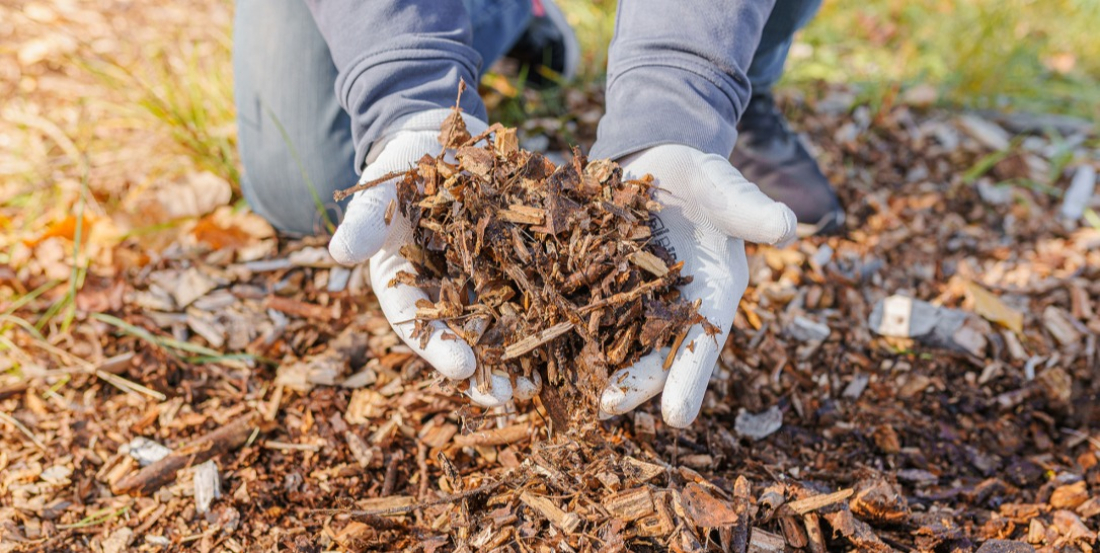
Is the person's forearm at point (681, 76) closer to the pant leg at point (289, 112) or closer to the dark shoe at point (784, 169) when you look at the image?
the dark shoe at point (784, 169)

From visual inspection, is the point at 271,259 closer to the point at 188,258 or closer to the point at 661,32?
the point at 188,258

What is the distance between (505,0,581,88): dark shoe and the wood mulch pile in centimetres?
137

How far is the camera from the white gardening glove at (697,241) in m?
1.76

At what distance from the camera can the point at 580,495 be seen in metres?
1.67

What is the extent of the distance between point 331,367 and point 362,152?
0.67m

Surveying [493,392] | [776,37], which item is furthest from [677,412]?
[776,37]

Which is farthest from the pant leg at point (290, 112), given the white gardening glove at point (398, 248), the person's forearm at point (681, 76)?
the person's forearm at point (681, 76)

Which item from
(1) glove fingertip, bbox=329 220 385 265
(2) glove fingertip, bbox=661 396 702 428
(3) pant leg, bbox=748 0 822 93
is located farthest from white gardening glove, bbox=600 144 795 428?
(3) pant leg, bbox=748 0 822 93

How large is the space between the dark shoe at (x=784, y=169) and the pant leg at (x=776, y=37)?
0.29 feet

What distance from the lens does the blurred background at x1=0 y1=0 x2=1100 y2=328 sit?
2.67 meters

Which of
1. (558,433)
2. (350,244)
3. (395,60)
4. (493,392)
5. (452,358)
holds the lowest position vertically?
(558,433)

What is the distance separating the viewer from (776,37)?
2764 mm

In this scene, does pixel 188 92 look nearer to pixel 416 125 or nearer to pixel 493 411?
pixel 416 125

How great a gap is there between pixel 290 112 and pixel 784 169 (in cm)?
199
